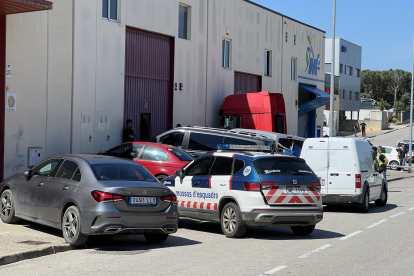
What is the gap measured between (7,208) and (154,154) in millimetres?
5165

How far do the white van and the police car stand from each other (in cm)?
446

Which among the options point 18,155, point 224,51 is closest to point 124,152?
point 18,155

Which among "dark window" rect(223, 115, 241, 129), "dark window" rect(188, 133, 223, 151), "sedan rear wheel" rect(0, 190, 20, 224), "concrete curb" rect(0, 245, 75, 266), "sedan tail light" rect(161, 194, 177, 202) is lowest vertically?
"concrete curb" rect(0, 245, 75, 266)

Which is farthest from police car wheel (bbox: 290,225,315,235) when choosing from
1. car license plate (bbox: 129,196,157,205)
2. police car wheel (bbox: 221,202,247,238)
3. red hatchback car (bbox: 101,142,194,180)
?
red hatchback car (bbox: 101,142,194,180)

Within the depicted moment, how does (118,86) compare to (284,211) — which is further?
(118,86)

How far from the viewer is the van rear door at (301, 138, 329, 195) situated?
15639mm

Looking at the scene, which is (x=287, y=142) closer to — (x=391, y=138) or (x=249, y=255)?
(x=249, y=255)

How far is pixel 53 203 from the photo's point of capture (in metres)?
9.38

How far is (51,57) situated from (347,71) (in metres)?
59.7

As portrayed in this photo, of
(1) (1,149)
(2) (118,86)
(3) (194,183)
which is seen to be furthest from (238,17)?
(3) (194,183)

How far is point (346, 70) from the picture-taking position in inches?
2832

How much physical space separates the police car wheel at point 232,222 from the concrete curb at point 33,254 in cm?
314

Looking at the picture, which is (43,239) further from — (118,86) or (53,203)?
(118,86)

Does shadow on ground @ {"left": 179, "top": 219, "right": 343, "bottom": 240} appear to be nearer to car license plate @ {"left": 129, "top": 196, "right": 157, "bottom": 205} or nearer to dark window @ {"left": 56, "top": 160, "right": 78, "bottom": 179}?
car license plate @ {"left": 129, "top": 196, "right": 157, "bottom": 205}
